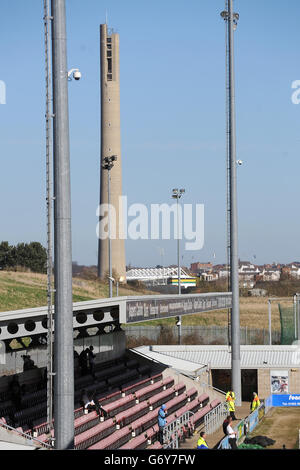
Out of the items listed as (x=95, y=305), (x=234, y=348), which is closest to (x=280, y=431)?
(x=234, y=348)

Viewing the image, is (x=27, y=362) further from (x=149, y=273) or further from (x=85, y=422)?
(x=149, y=273)

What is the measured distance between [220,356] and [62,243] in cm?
3026

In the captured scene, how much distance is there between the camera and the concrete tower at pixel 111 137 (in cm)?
9338

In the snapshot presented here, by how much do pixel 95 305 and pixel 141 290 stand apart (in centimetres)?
7917

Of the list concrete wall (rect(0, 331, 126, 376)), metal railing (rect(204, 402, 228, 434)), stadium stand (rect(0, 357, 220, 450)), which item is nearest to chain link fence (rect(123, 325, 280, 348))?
stadium stand (rect(0, 357, 220, 450))

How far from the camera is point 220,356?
125 ft

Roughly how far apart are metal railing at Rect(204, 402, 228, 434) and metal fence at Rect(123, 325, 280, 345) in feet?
55.0

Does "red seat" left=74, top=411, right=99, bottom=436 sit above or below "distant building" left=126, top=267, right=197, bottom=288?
above

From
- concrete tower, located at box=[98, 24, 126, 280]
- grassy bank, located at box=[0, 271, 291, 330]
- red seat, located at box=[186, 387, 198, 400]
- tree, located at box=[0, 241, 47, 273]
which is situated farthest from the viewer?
tree, located at box=[0, 241, 47, 273]

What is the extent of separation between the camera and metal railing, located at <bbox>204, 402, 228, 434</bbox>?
85.9ft

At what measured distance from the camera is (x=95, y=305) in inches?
929

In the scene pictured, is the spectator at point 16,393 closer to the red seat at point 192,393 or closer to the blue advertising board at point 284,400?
the red seat at point 192,393

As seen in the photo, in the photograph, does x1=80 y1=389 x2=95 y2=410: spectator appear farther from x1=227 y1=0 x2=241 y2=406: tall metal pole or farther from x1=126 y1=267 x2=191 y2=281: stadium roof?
x1=126 y1=267 x2=191 y2=281: stadium roof
